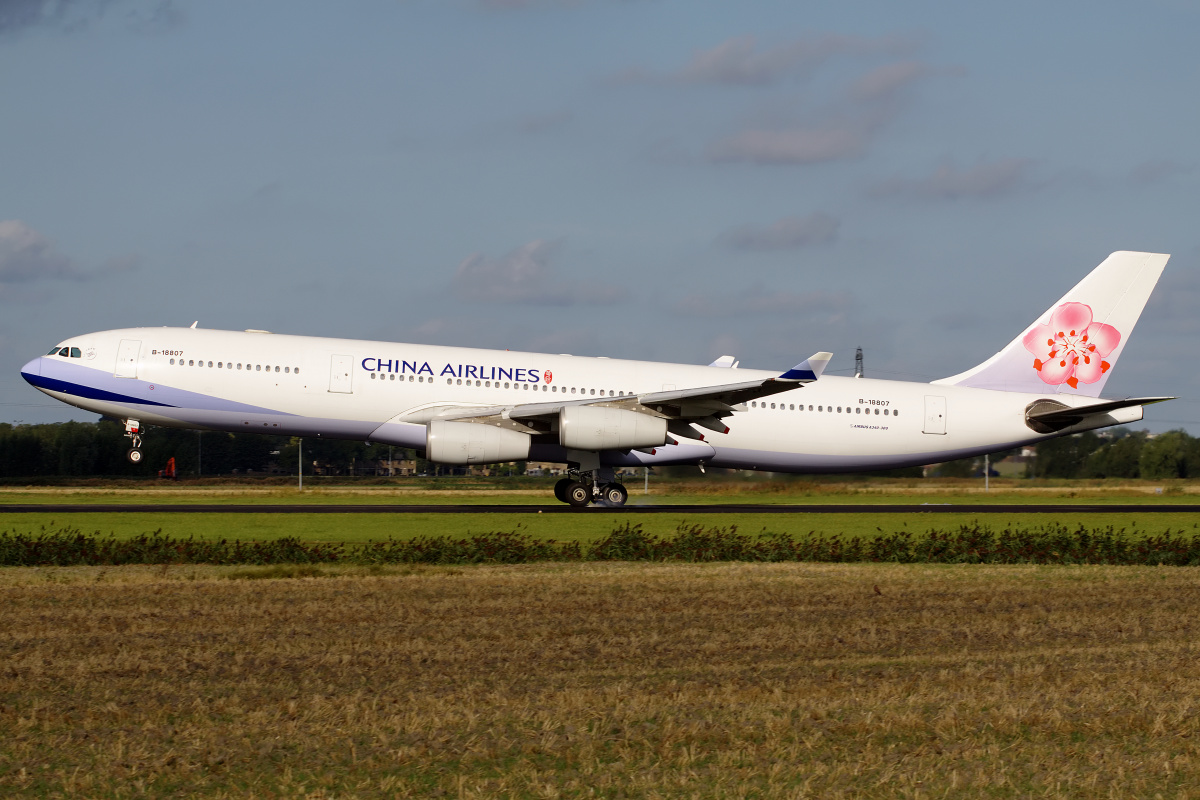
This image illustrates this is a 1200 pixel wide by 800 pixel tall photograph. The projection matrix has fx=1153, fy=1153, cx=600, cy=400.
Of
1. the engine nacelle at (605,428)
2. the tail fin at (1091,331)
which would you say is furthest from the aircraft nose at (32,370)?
the tail fin at (1091,331)

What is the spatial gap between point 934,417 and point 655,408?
9.85m

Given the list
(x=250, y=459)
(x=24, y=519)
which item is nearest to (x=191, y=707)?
(x=24, y=519)

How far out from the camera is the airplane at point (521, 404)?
98.9ft

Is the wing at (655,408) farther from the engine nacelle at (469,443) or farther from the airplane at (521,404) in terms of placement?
the engine nacelle at (469,443)

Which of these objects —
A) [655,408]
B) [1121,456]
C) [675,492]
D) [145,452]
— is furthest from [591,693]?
[1121,456]

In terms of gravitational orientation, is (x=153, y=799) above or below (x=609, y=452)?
below

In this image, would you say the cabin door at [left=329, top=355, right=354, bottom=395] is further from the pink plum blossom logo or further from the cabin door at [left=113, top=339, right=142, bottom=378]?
the pink plum blossom logo

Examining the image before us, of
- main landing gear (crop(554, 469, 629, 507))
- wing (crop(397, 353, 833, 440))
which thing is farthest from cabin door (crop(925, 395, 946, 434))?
main landing gear (crop(554, 469, 629, 507))

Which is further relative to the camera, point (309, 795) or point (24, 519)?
point (24, 519)

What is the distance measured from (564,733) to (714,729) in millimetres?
1006

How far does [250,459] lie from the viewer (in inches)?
2916

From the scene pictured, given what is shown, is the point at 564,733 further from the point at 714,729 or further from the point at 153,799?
the point at 153,799

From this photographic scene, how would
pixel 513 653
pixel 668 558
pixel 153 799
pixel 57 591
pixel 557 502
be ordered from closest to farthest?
pixel 153 799
pixel 513 653
pixel 57 591
pixel 668 558
pixel 557 502

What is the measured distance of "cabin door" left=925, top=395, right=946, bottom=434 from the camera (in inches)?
1388
